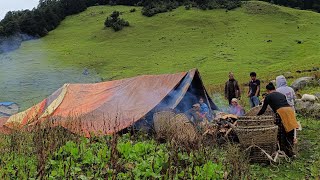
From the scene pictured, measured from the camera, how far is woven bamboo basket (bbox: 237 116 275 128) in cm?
997

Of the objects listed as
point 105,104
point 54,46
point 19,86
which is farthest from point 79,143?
point 54,46

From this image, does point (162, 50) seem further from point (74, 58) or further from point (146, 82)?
point (146, 82)

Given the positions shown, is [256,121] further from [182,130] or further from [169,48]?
[169,48]

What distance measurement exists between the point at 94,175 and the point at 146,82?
8.12 metres

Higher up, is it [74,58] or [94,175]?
[94,175]

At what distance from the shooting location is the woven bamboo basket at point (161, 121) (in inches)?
422

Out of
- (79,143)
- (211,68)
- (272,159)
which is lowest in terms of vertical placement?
(211,68)

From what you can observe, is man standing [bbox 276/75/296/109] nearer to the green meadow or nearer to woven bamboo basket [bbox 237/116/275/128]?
woven bamboo basket [bbox 237/116/275/128]

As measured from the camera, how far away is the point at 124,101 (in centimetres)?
1406

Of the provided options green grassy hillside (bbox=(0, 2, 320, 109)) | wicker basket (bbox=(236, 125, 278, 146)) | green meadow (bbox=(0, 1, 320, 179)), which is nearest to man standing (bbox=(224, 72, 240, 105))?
green meadow (bbox=(0, 1, 320, 179))

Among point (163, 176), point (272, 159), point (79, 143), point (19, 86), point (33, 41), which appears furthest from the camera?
point (33, 41)

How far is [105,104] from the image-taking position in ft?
45.2

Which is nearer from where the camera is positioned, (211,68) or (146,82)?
(146,82)

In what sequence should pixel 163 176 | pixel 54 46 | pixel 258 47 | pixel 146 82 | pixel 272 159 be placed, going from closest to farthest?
pixel 163 176, pixel 272 159, pixel 146 82, pixel 258 47, pixel 54 46
